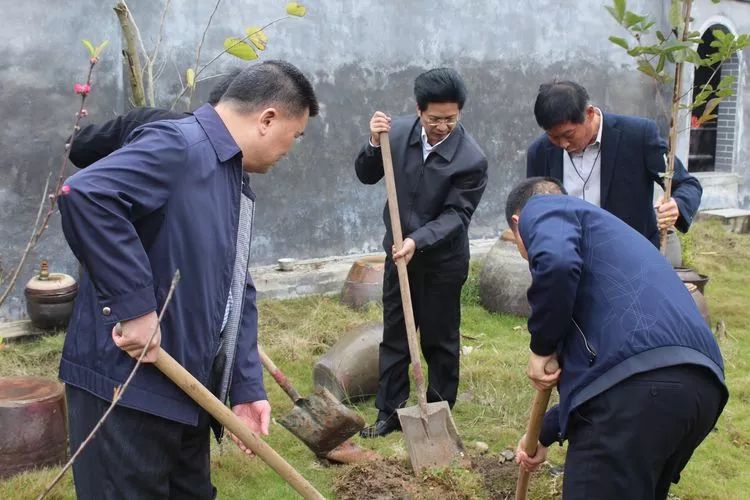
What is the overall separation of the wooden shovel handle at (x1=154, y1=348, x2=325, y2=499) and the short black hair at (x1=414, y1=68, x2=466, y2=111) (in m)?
2.47

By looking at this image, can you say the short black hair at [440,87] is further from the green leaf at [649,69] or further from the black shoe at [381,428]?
the black shoe at [381,428]

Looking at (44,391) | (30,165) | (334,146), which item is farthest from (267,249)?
(44,391)

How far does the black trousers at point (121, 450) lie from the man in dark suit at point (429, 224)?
2.30 metres

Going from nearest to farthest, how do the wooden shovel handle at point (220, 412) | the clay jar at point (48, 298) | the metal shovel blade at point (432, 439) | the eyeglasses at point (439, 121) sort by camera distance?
the wooden shovel handle at point (220, 412), the metal shovel blade at point (432, 439), the eyeglasses at point (439, 121), the clay jar at point (48, 298)

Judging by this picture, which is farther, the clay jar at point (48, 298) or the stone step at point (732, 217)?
the stone step at point (732, 217)

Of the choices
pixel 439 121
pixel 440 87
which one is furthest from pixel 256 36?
pixel 439 121

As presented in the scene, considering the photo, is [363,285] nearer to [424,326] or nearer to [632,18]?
[424,326]

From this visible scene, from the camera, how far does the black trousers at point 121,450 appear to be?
7.65ft

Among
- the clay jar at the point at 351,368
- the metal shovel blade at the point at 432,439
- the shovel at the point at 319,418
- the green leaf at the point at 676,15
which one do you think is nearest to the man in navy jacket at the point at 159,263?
the shovel at the point at 319,418

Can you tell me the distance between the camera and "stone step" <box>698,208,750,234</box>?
11.9m

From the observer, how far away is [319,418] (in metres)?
4.09

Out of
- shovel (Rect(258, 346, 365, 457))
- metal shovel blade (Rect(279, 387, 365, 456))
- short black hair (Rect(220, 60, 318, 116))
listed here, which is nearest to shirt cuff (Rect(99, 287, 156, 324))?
short black hair (Rect(220, 60, 318, 116))

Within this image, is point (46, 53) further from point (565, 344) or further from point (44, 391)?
point (565, 344)

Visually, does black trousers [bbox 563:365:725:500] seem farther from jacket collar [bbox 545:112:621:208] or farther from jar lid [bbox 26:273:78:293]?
jar lid [bbox 26:273:78:293]
